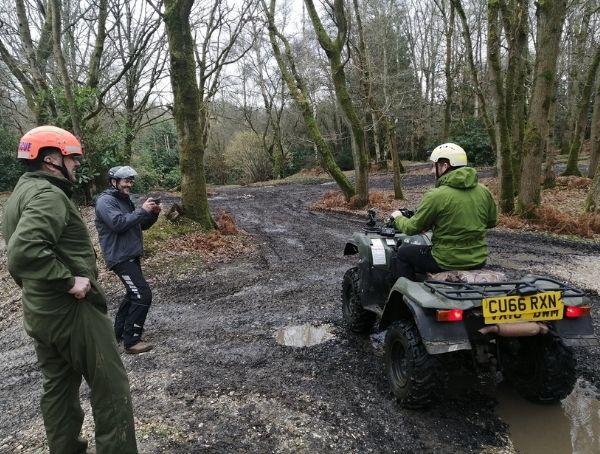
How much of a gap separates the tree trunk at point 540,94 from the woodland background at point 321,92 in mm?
29

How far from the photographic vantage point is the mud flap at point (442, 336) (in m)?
3.10

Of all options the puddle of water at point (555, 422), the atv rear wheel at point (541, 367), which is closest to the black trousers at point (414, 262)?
the atv rear wheel at point (541, 367)

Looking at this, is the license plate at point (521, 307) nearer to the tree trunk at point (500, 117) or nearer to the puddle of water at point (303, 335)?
the puddle of water at point (303, 335)

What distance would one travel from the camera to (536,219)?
1077 centimetres

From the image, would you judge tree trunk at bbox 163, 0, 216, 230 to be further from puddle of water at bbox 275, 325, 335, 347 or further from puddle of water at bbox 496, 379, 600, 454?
puddle of water at bbox 496, 379, 600, 454

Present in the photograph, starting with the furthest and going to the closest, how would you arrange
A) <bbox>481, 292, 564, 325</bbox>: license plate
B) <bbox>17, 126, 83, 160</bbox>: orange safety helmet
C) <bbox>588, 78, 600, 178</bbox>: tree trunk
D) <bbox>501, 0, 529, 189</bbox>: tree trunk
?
<bbox>588, 78, 600, 178</bbox>: tree trunk < <bbox>501, 0, 529, 189</bbox>: tree trunk < <bbox>481, 292, 564, 325</bbox>: license plate < <bbox>17, 126, 83, 160</bbox>: orange safety helmet

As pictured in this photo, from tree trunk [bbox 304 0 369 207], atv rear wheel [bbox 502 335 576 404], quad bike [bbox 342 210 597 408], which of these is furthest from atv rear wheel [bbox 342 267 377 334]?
tree trunk [bbox 304 0 369 207]

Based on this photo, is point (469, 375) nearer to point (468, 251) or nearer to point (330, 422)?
point (468, 251)

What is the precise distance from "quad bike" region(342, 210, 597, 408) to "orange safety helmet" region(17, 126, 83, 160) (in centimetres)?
269

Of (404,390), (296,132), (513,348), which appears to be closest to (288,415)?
(404,390)

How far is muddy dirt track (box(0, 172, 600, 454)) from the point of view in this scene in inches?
127

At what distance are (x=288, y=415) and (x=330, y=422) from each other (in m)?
0.35

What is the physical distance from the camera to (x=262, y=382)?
4.08 m

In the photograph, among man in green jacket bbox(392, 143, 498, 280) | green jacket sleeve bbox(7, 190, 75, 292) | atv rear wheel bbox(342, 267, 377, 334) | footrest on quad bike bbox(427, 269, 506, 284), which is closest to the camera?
green jacket sleeve bbox(7, 190, 75, 292)
